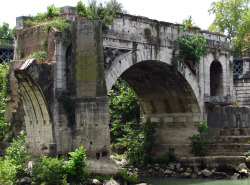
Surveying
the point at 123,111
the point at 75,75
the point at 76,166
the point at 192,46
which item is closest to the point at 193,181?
the point at 192,46

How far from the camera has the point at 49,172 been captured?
13.0 m

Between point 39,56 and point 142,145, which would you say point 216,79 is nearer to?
point 142,145

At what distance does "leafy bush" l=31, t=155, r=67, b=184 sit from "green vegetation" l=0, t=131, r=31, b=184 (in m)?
0.51

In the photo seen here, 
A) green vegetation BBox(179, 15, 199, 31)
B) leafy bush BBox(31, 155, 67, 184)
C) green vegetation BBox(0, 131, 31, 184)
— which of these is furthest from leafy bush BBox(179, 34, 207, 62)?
leafy bush BBox(31, 155, 67, 184)

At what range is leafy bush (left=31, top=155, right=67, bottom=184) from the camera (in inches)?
508

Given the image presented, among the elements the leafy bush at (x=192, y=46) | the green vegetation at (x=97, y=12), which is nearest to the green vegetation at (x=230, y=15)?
the leafy bush at (x=192, y=46)

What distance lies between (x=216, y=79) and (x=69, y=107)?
10.2m

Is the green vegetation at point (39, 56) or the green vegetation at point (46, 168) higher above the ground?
the green vegetation at point (39, 56)

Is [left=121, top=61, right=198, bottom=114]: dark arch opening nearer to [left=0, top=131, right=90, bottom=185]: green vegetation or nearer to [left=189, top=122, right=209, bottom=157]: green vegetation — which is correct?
[left=189, top=122, right=209, bottom=157]: green vegetation

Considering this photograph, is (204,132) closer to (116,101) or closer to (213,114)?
(213,114)

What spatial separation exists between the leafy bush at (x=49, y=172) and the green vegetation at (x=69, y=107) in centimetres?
172

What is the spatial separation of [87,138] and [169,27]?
280 inches

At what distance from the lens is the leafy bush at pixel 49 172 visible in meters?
12.9

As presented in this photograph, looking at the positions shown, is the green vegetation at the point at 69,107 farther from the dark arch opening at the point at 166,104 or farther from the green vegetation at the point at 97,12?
the dark arch opening at the point at 166,104
